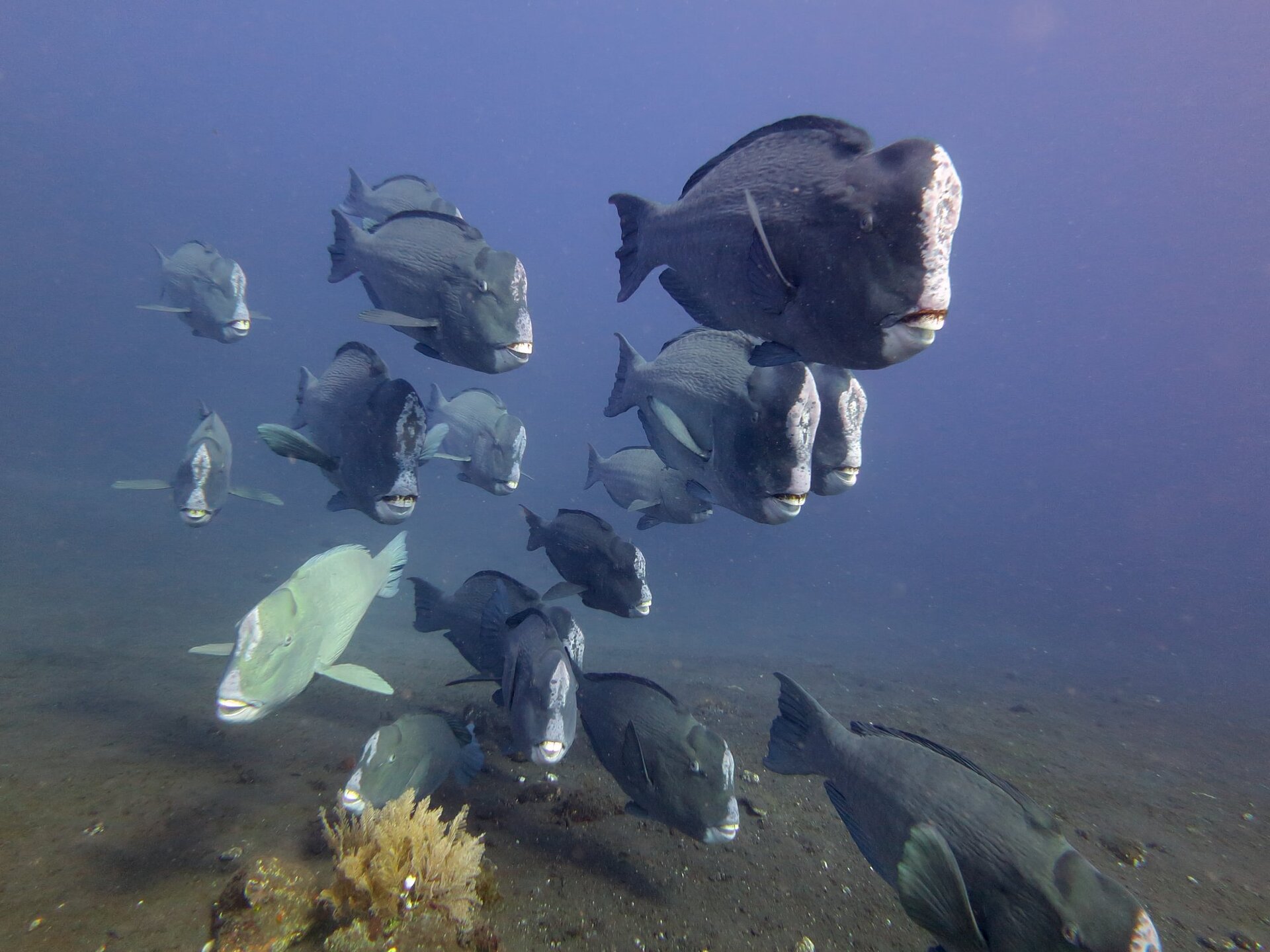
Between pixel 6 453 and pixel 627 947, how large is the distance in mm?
43548

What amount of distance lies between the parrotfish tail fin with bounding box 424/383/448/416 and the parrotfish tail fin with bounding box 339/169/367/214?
2.14 meters

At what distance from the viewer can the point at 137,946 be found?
2.40 meters

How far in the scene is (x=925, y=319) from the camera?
1.64m

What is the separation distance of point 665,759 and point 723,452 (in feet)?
6.80

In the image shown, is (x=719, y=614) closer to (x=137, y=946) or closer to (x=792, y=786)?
(x=792, y=786)

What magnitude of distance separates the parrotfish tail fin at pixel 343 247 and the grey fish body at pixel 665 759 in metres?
3.37

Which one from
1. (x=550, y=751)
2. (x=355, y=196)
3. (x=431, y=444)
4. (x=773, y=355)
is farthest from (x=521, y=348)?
(x=355, y=196)

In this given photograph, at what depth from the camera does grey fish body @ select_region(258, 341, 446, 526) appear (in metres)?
3.25

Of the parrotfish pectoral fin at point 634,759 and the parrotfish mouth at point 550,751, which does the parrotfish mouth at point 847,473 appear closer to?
the parrotfish pectoral fin at point 634,759

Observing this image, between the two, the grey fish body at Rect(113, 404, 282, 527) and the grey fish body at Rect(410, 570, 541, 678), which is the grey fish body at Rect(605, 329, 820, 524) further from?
the grey fish body at Rect(113, 404, 282, 527)

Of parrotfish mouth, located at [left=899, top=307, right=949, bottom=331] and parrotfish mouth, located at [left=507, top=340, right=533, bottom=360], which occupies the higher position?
parrotfish mouth, located at [left=899, top=307, right=949, bottom=331]

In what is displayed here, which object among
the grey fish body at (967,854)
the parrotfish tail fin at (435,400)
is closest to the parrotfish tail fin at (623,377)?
the grey fish body at (967,854)

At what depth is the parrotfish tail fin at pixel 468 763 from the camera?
398cm

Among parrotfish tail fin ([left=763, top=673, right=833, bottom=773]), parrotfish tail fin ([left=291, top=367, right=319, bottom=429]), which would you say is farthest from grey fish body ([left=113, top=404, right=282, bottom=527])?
parrotfish tail fin ([left=763, top=673, right=833, bottom=773])
